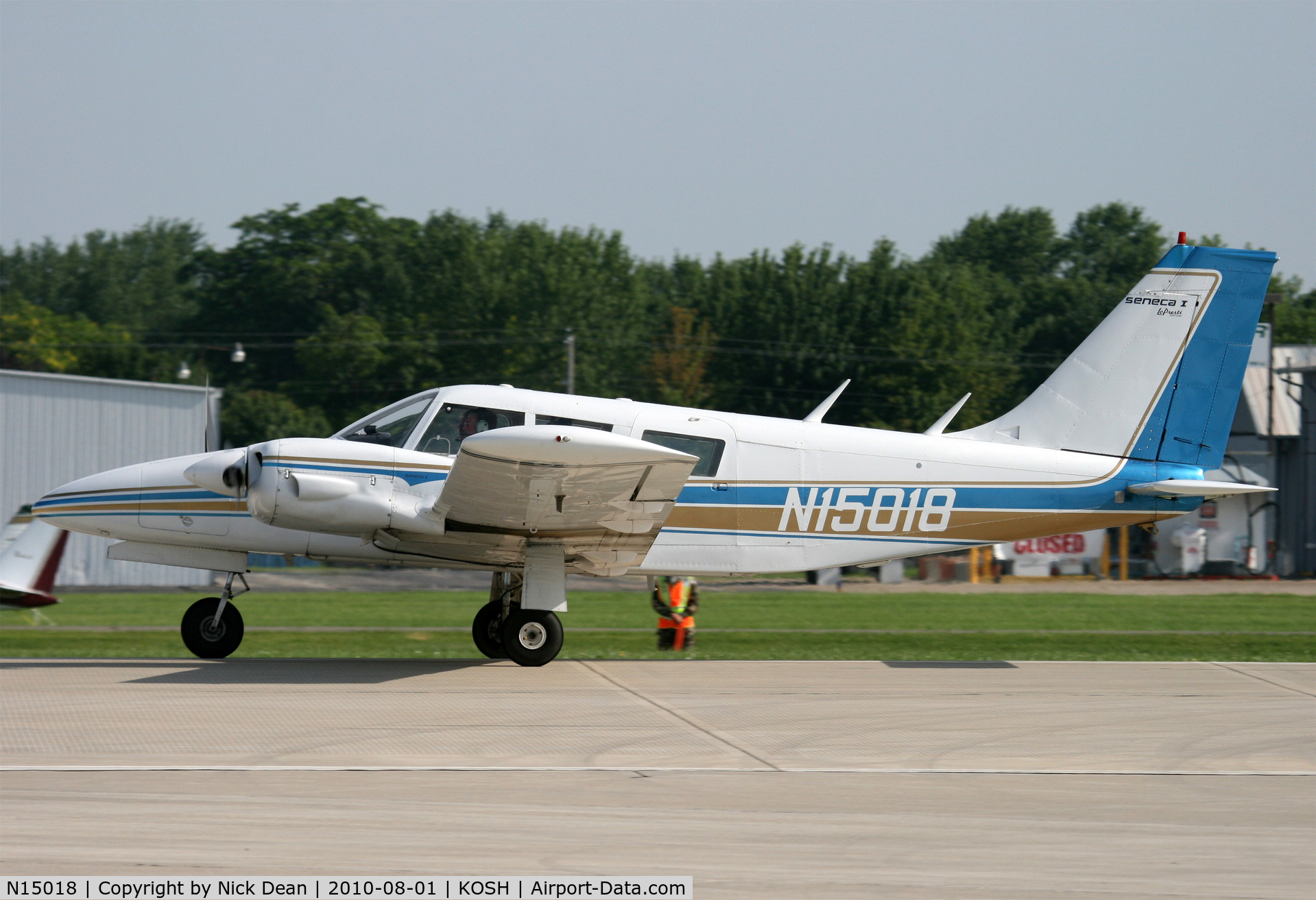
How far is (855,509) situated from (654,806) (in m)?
6.22

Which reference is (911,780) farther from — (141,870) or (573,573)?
(573,573)

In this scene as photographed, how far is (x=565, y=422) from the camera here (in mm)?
11320

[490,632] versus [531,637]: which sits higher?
[531,637]

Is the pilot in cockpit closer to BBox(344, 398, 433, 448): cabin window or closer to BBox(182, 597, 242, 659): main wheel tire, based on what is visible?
BBox(344, 398, 433, 448): cabin window

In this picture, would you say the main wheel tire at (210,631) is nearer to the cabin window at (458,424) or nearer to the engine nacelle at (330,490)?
the engine nacelle at (330,490)

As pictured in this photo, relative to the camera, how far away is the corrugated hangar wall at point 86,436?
28.6m

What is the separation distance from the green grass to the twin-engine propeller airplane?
80.7 inches

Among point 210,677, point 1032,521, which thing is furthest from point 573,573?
point 1032,521

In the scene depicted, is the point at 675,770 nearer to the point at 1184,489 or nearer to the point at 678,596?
the point at 1184,489

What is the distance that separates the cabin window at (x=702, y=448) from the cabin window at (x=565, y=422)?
61cm

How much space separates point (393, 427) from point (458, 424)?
0.63m

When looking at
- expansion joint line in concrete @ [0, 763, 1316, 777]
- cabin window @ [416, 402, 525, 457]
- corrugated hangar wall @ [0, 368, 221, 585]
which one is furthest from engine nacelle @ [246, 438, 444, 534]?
corrugated hangar wall @ [0, 368, 221, 585]

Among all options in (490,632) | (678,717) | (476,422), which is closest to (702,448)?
(476,422)

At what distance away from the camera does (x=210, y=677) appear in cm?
1041
